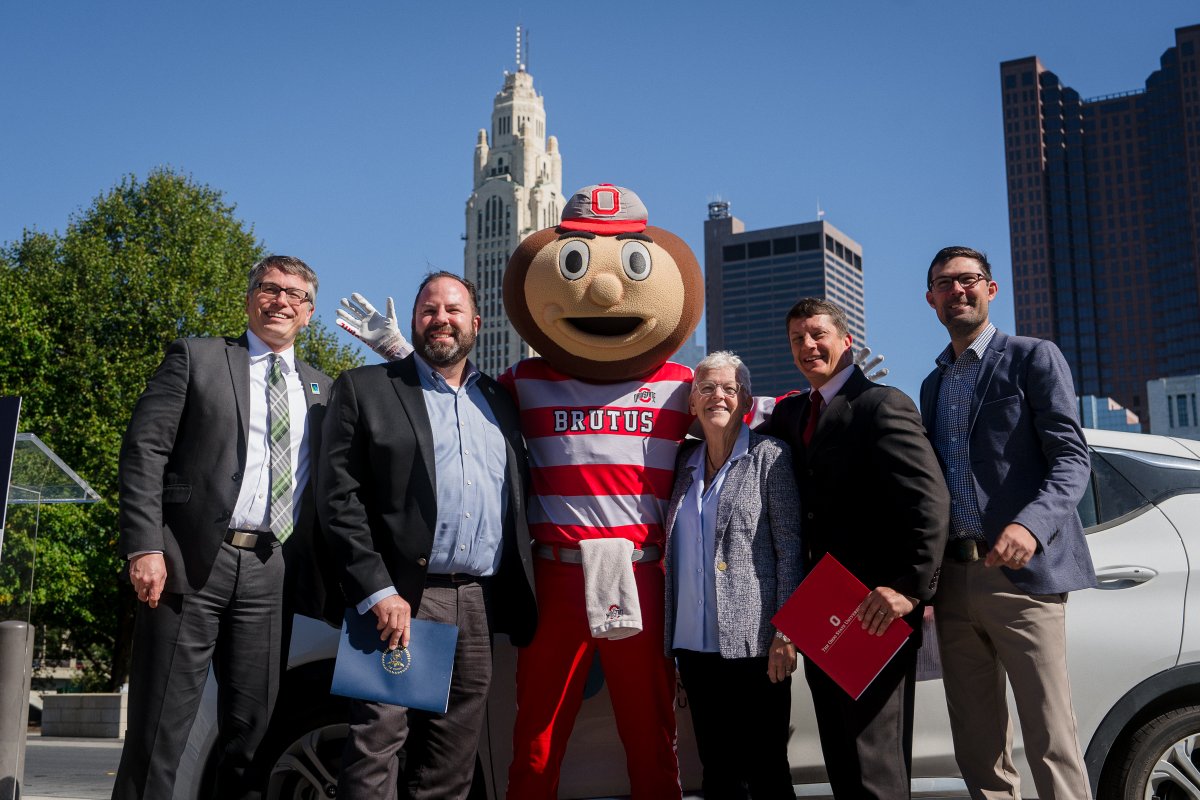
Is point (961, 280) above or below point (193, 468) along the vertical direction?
above

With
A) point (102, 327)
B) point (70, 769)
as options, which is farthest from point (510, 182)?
point (70, 769)

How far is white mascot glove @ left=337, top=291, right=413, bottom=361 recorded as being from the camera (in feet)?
16.6

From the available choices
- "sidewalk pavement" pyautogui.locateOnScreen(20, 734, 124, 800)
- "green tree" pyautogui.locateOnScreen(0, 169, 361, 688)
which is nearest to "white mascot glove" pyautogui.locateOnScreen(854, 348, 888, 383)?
"sidewalk pavement" pyautogui.locateOnScreen(20, 734, 124, 800)

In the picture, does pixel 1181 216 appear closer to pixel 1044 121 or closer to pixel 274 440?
pixel 1044 121

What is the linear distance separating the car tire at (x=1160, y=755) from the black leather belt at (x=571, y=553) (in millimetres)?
1940

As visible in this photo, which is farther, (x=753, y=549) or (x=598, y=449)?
(x=598, y=449)

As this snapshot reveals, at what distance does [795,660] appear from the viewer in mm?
3559

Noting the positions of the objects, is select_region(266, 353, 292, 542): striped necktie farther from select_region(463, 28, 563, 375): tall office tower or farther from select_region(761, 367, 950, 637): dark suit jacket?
select_region(463, 28, 563, 375): tall office tower

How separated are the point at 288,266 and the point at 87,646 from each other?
2391 cm

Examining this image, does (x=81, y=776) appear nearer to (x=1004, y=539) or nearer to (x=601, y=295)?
(x=601, y=295)

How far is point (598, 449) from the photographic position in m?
4.02

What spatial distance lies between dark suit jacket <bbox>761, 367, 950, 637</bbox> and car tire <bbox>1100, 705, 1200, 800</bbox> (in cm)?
117

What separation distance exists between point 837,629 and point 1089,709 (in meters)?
1.26

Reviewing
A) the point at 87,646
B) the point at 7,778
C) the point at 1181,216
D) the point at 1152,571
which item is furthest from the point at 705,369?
the point at 1181,216
